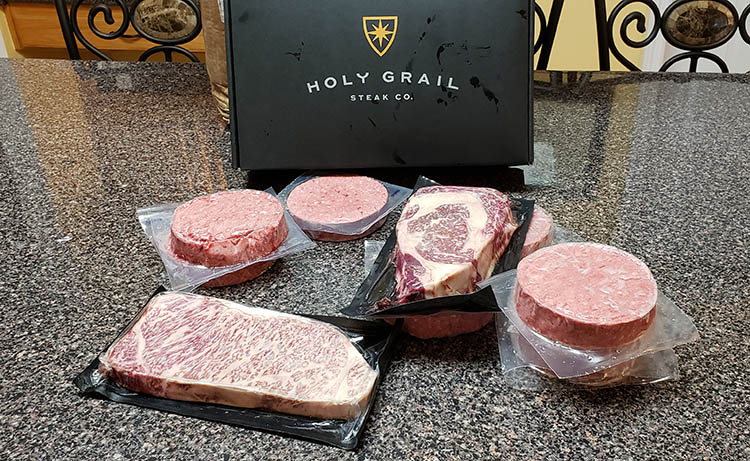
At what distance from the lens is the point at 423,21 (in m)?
0.74

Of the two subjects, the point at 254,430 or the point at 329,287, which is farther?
the point at 329,287

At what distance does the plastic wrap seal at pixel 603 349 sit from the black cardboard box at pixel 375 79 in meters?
0.31

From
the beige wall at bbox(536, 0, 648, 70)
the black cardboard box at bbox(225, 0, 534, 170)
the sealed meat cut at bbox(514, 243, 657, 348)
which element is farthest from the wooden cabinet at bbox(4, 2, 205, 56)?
the sealed meat cut at bbox(514, 243, 657, 348)

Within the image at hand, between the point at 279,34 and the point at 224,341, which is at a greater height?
the point at 279,34

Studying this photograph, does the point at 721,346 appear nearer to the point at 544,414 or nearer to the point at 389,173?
the point at 544,414

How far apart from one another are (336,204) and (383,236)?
0.07 metres

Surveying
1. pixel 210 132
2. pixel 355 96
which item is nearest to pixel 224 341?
pixel 355 96

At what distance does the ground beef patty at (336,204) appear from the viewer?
26.7 inches

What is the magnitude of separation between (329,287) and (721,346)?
0.35 meters

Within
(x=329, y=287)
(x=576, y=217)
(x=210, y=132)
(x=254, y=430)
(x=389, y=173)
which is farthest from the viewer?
(x=210, y=132)

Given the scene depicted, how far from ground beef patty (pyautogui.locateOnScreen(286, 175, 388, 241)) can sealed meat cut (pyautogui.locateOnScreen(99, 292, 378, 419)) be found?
175 millimetres

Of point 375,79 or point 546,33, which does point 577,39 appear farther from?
point 375,79

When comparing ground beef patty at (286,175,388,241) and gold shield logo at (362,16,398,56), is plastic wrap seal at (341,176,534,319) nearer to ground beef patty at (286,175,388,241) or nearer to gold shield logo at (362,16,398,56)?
ground beef patty at (286,175,388,241)

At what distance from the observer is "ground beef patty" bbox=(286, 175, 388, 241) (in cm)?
68
